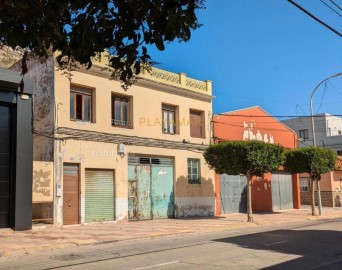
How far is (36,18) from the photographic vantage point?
414 cm

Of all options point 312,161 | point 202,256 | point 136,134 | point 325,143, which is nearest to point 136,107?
point 136,134

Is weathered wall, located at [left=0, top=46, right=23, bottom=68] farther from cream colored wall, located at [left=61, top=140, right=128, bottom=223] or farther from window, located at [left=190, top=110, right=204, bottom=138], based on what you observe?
window, located at [left=190, top=110, right=204, bottom=138]

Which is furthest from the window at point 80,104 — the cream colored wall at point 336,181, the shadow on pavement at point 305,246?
the cream colored wall at point 336,181

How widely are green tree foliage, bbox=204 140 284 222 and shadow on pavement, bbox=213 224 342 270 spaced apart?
19.6 feet

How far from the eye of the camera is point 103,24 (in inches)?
159

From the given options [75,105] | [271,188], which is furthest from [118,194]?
[271,188]

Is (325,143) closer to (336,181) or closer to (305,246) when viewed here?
(336,181)

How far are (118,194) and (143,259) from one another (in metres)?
11.4

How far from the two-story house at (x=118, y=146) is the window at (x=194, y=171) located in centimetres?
6

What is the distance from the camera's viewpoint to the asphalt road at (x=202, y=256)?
9.64 meters

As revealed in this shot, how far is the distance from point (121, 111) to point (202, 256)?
1326 centimetres

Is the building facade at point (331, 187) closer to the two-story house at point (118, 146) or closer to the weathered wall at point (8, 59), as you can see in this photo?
the two-story house at point (118, 146)

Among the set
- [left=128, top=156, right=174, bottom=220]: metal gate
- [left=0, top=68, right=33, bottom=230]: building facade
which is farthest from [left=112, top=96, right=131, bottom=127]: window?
[left=0, top=68, right=33, bottom=230]: building facade

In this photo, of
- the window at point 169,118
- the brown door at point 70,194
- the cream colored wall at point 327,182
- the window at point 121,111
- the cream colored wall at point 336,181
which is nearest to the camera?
the brown door at point 70,194
